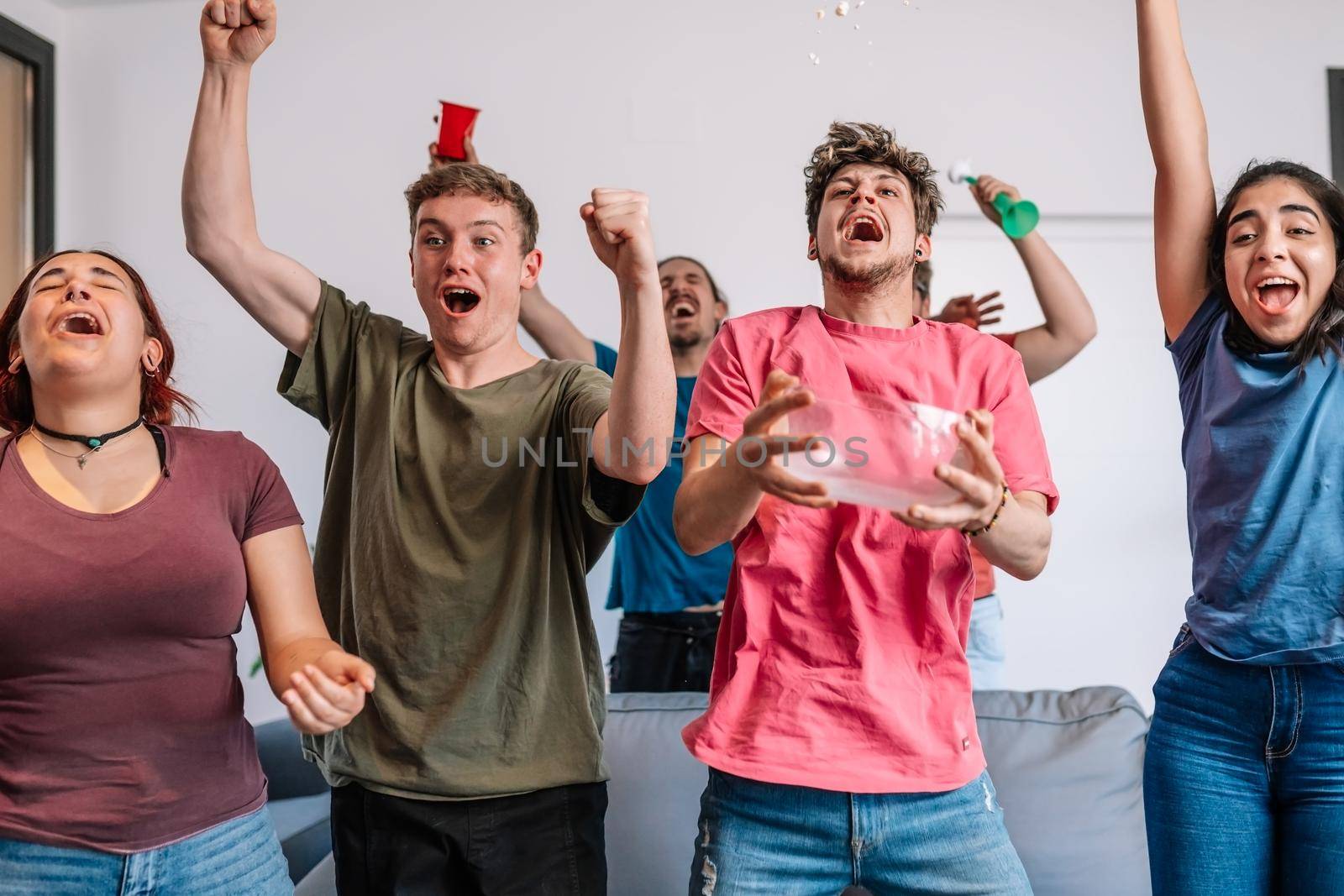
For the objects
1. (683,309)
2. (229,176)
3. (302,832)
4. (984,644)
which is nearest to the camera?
(229,176)

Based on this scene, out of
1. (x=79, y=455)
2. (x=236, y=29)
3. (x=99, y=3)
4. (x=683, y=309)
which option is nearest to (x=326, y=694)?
→ (x=79, y=455)

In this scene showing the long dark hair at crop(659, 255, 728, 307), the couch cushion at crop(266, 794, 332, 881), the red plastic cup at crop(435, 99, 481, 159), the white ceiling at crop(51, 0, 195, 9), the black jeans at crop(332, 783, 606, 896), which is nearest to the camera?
the black jeans at crop(332, 783, 606, 896)

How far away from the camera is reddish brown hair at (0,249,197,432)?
132 cm

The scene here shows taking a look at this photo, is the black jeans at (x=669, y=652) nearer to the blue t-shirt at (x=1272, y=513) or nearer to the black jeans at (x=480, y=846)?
the black jeans at (x=480, y=846)

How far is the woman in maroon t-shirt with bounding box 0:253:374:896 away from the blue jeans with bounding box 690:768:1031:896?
17.5 inches

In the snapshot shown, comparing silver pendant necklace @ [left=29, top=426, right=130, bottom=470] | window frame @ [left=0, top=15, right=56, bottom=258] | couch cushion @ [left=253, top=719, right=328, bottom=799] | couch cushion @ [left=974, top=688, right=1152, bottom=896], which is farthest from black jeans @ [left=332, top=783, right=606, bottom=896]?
window frame @ [left=0, top=15, right=56, bottom=258]

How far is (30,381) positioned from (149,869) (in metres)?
0.63

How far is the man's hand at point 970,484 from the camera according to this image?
1.00 metres

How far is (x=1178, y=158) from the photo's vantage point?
4.58ft

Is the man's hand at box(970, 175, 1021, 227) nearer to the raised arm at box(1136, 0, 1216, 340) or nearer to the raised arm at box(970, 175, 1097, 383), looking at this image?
the raised arm at box(970, 175, 1097, 383)

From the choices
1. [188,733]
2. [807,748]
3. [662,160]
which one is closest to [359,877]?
[188,733]

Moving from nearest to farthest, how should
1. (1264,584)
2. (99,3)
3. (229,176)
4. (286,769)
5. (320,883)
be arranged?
(1264,584), (229,176), (320,883), (286,769), (99,3)

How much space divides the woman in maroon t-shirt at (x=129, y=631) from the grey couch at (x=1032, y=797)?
0.60m

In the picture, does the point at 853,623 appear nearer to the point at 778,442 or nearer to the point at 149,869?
the point at 778,442
